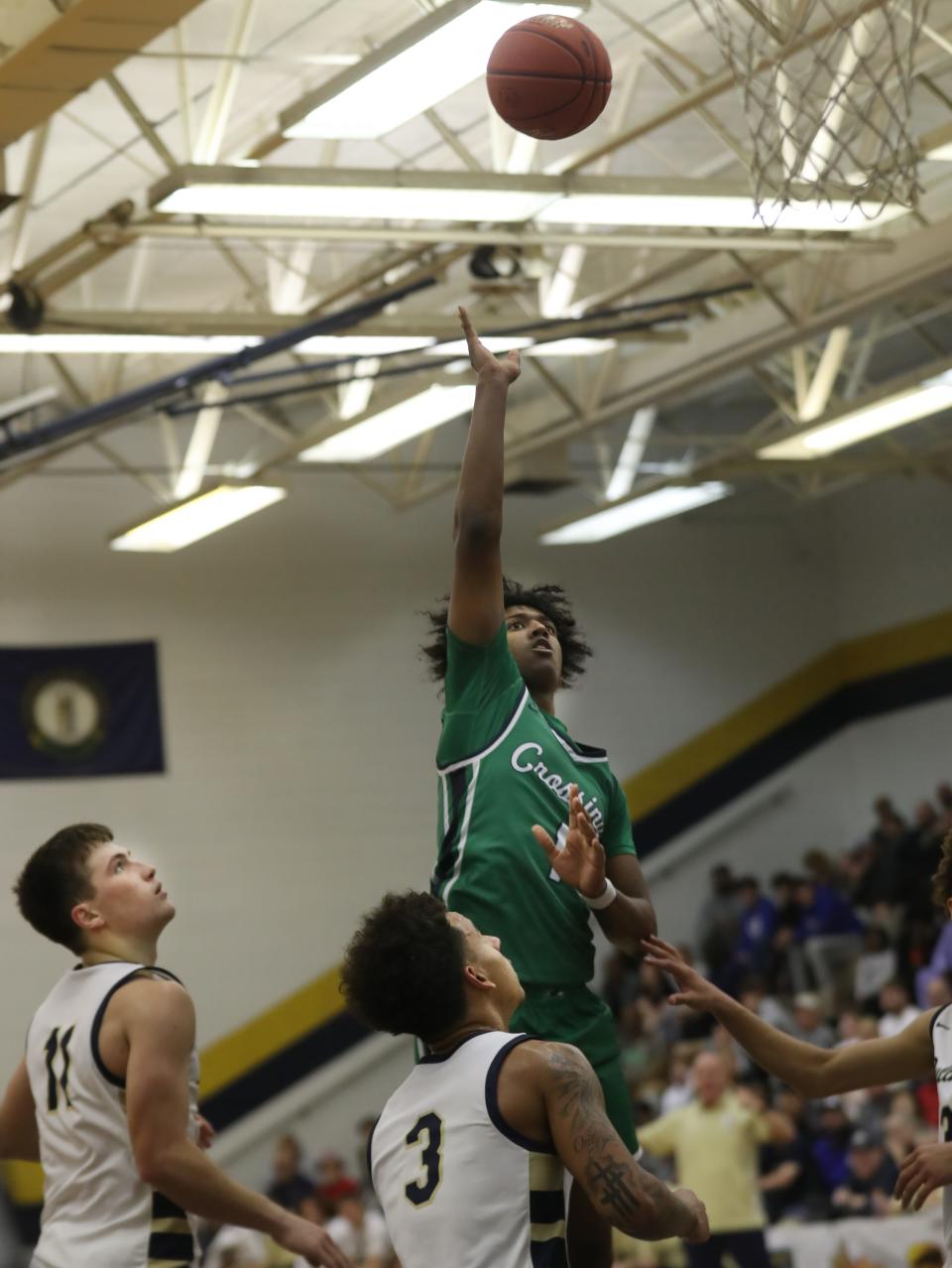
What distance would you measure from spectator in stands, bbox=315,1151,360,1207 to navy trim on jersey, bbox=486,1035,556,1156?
40.8 ft

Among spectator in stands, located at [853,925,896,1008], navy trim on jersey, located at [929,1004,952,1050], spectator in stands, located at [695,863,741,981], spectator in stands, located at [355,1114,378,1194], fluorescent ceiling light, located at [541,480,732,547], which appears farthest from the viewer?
spectator in stands, located at [695,863,741,981]

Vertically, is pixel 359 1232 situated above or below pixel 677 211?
below

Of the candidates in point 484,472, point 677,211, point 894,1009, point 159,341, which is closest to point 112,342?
point 159,341

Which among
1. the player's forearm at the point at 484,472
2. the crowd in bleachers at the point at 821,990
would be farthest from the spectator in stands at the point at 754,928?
the player's forearm at the point at 484,472

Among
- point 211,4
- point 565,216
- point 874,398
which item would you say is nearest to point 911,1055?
point 565,216

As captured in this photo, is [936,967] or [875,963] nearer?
[936,967]

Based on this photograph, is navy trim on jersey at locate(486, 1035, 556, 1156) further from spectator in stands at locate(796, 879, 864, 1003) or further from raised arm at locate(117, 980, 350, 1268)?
spectator in stands at locate(796, 879, 864, 1003)

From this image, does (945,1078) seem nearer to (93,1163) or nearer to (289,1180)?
(93,1163)

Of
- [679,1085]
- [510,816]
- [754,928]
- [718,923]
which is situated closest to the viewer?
→ [510,816]

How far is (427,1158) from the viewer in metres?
3.51

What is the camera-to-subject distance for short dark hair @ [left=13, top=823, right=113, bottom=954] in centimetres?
427

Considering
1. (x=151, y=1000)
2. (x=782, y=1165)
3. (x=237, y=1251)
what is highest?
(x=151, y=1000)

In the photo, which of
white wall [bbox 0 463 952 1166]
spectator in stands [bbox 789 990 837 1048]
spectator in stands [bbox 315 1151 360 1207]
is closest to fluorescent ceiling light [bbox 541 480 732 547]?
white wall [bbox 0 463 952 1166]

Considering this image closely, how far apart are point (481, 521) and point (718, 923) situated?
1605cm
